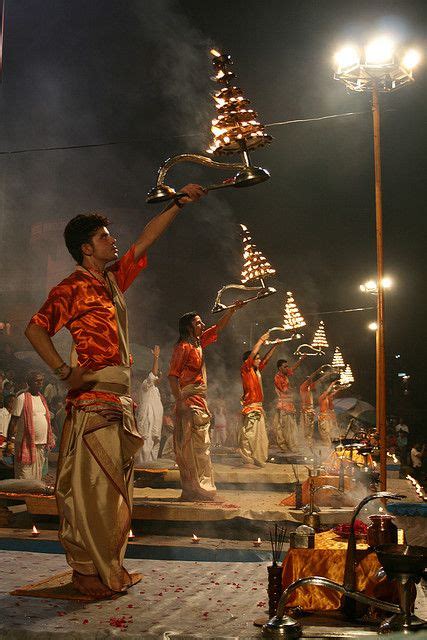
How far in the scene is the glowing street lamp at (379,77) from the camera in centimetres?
995

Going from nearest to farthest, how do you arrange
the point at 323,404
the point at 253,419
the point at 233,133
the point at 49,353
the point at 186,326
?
the point at 49,353 < the point at 233,133 < the point at 186,326 < the point at 253,419 < the point at 323,404

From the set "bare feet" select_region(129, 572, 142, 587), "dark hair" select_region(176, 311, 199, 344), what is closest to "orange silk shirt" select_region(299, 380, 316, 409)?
"dark hair" select_region(176, 311, 199, 344)

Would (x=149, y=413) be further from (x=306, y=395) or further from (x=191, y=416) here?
(x=306, y=395)

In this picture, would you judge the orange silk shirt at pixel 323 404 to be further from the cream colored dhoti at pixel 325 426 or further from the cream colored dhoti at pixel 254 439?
the cream colored dhoti at pixel 254 439

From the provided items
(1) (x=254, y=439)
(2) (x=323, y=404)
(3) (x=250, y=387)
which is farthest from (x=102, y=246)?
(2) (x=323, y=404)

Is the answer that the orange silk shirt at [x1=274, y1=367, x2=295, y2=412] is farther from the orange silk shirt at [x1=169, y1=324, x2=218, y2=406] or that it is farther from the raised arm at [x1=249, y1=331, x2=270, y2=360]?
the orange silk shirt at [x1=169, y1=324, x2=218, y2=406]

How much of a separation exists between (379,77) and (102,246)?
7.14m

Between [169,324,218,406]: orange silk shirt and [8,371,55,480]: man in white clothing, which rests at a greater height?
[169,324,218,406]: orange silk shirt

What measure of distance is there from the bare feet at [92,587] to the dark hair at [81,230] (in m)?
2.08

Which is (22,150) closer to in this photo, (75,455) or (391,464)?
(75,455)

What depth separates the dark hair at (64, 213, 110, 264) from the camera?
4910 millimetres

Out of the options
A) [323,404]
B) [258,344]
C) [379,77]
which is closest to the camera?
[379,77]

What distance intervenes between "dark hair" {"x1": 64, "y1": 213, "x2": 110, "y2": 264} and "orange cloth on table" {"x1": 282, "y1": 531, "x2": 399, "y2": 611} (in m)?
2.41

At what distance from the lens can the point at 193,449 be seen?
863cm
